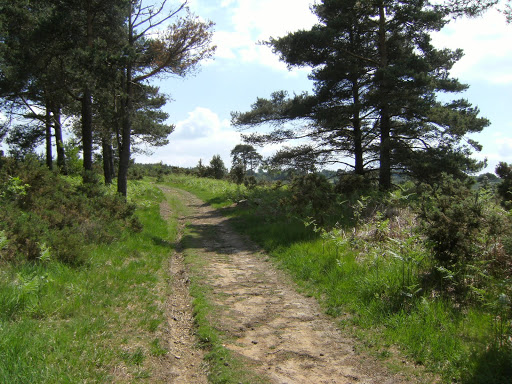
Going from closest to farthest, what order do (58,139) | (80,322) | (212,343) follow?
(80,322) → (212,343) → (58,139)

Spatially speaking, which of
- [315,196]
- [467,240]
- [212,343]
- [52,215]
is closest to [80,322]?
[212,343]

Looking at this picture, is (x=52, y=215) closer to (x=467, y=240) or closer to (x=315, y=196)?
(x=315, y=196)

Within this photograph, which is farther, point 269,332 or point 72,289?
point 72,289

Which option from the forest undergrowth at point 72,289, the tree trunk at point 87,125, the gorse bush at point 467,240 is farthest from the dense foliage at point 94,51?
the gorse bush at point 467,240

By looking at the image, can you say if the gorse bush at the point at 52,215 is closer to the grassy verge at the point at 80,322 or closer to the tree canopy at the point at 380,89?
the grassy verge at the point at 80,322

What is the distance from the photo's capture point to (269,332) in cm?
488

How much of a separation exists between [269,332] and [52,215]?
5601 millimetres

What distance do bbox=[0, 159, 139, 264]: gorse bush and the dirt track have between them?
210 cm

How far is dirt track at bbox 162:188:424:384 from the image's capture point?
3879 mm

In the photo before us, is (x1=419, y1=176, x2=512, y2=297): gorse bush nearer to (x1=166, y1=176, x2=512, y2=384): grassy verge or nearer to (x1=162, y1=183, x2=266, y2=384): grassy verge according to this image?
(x1=166, y1=176, x2=512, y2=384): grassy verge

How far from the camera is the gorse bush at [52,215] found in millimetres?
6156

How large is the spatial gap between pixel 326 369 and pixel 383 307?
165 cm

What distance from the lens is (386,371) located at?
3.86 m

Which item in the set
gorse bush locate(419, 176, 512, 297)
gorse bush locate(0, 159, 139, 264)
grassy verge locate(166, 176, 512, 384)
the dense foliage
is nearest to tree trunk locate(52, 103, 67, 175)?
the dense foliage
